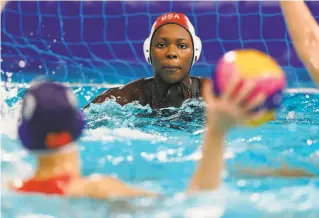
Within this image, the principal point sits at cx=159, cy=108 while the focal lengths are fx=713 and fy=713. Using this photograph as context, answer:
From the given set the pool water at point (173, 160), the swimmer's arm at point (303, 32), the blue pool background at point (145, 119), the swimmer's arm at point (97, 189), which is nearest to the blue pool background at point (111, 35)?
the blue pool background at point (145, 119)

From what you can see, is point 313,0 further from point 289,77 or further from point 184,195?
point 184,195

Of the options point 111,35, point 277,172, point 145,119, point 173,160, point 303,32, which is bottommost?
point 277,172

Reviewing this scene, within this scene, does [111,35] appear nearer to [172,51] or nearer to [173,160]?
[172,51]

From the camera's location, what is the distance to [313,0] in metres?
5.44

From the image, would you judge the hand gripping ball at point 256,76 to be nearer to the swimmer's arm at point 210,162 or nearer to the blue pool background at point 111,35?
the swimmer's arm at point 210,162

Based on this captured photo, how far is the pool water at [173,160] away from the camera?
1972 millimetres

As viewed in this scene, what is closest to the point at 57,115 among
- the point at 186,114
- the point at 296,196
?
the point at 296,196

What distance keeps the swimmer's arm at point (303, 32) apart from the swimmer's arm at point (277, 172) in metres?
0.37

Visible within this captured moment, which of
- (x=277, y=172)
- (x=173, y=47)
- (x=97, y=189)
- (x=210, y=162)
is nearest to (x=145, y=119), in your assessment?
(x=173, y=47)

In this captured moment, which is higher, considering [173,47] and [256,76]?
[173,47]

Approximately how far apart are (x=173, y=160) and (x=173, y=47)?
116cm

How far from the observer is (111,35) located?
223 inches

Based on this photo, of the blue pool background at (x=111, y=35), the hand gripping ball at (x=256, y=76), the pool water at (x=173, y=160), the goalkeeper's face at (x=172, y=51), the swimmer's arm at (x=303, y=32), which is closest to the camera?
the hand gripping ball at (x=256, y=76)

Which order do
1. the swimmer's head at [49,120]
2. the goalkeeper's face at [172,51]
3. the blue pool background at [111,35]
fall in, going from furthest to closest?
1. the blue pool background at [111,35]
2. the goalkeeper's face at [172,51]
3. the swimmer's head at [49,120]
